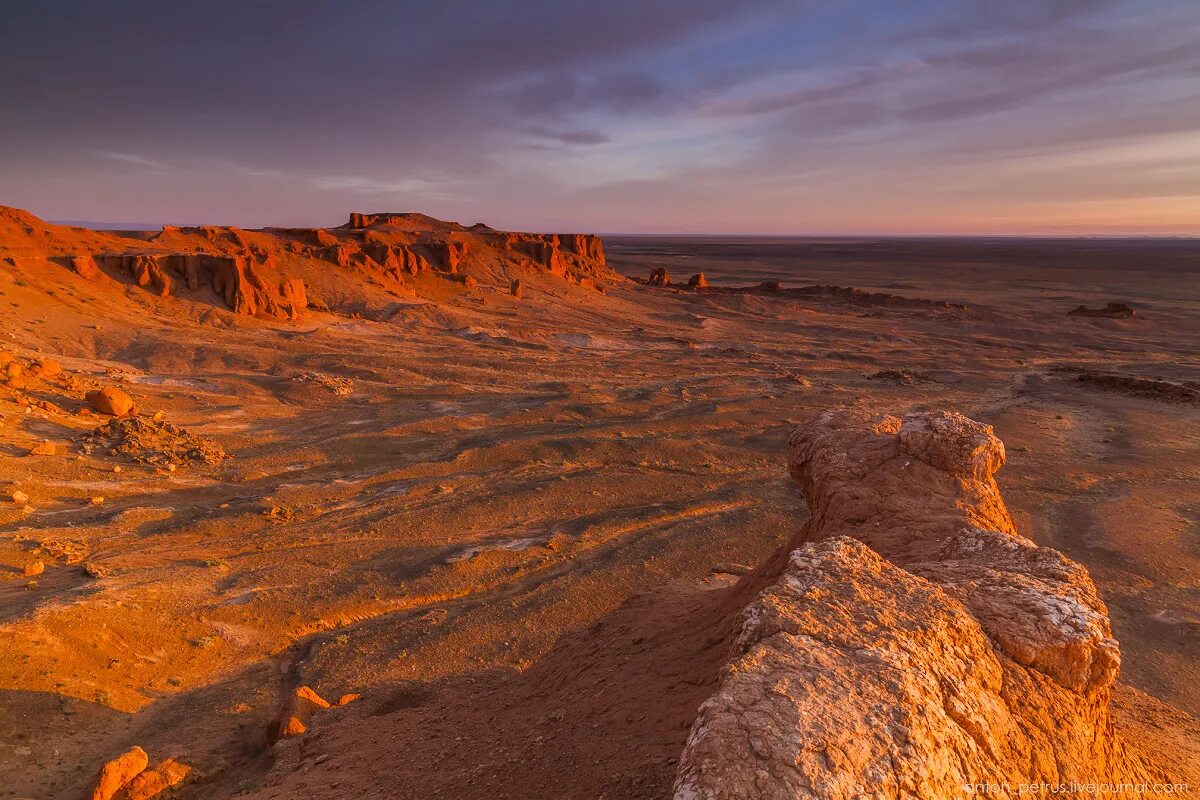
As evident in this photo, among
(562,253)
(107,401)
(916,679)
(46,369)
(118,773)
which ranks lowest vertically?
(118,773)

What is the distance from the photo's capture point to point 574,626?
30.0 ft

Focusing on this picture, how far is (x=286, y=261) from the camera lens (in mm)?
37594

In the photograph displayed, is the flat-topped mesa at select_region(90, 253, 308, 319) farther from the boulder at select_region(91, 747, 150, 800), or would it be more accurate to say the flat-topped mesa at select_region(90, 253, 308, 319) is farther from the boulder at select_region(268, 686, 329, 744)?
the boulder at select_region(91, 747, 150, 800)

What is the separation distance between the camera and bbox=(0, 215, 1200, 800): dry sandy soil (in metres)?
5.45

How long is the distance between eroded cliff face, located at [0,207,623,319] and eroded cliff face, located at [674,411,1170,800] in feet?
103

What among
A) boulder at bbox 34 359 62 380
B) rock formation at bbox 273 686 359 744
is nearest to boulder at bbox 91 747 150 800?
rock formation at bbox 273 686 359 744

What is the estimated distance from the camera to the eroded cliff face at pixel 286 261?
94.5 ft

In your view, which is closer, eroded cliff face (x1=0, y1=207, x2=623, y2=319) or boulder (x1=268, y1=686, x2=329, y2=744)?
boulder (x1=268, y1=686, x2=329, y2=744)

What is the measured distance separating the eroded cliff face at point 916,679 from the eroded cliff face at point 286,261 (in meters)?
31.5

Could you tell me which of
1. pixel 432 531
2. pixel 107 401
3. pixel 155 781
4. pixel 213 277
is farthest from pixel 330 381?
pixel 155 781

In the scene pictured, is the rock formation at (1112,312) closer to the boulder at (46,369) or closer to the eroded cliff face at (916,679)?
the eroded cliff face at (916,679)

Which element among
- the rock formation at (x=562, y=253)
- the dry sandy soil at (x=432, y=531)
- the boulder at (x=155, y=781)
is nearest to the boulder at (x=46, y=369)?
the dry sandy soil at (x=432, y=531)

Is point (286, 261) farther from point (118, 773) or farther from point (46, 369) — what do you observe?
point (118, 773)

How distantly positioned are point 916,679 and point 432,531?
9.93 m
